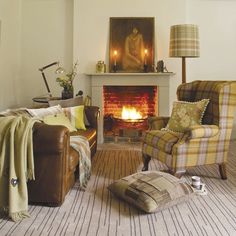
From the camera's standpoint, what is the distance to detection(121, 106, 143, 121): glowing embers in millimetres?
5684

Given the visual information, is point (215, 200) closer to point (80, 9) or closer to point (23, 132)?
point (23, 132)

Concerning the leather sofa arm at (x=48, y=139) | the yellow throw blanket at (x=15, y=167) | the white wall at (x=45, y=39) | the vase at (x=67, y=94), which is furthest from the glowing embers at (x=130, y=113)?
the yellow throw blanket at (x=15, y=167)

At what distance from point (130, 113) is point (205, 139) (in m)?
2.51

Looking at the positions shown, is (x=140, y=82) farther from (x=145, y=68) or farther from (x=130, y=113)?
(x=130, y=113)

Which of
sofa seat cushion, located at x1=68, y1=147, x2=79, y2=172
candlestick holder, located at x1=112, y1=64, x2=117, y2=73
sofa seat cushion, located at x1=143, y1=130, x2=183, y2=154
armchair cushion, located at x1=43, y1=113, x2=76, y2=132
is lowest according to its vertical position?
sofa seat cushion, located at x1=68, y1=147, x2=79, y2=172

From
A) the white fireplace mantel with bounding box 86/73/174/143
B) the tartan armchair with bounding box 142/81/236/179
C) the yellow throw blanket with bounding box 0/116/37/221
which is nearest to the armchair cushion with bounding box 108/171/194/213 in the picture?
the tartan armchair with bounding box 142/81/236/179

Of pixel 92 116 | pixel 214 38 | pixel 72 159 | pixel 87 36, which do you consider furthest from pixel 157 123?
pixel 214 38

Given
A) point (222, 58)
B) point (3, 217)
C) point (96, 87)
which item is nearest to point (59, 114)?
point (3, 217)

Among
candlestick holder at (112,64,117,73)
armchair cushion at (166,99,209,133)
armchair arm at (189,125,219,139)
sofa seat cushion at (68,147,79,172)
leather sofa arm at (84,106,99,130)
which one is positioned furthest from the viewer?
candlestick holder at (112,64,117,73)

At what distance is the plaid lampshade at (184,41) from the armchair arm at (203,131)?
68.9 inches

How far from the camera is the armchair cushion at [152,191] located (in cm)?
259

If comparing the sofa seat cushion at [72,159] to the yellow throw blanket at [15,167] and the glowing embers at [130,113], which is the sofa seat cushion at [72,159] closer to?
A: the yellow throw blanket at [15,167]

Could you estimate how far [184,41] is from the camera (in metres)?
4.72

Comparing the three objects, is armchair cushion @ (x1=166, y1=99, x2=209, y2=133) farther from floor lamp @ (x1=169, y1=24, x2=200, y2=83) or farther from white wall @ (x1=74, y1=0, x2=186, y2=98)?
white wall @ (x1=74, y1=0, x2=186, y2=98)
